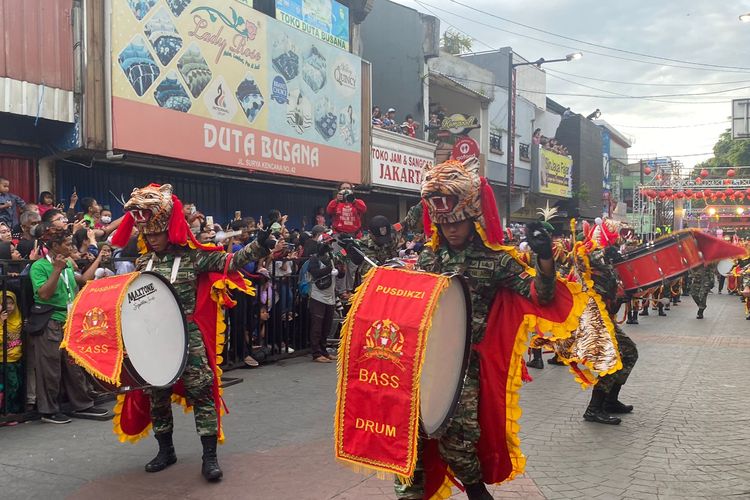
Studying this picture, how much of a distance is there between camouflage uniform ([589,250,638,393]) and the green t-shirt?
4.90 m

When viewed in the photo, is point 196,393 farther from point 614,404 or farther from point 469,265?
point 614,404

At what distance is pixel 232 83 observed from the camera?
1202cm

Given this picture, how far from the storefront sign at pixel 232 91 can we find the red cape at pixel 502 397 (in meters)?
7.97

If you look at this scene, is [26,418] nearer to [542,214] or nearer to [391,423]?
[391,423]

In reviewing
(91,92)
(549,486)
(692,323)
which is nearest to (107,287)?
(549,486)

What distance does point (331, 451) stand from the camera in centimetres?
511

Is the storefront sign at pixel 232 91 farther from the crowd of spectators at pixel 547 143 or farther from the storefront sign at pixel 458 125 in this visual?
the crowd of spectators at pixel 547 143

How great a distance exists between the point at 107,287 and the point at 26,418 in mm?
2682

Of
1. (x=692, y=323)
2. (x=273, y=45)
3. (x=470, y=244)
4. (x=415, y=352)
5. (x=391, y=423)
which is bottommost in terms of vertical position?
(x=692, y=323)

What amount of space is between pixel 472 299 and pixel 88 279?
4.24 m

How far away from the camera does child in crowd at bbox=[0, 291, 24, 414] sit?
19.0ft

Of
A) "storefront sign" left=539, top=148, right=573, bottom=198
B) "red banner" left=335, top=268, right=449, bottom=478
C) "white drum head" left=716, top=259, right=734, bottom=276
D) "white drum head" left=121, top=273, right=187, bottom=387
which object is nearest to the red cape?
"red banner" left=335, top=268, right=449, bottom=478

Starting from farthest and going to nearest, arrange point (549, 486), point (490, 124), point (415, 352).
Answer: point (490, 124) < point (549, 486) < point (415, 352)

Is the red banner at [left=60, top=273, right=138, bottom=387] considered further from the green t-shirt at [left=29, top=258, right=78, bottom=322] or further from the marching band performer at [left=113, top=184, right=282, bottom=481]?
the green t-shirt at [left=29, top=258, right=78, bottom=322]
